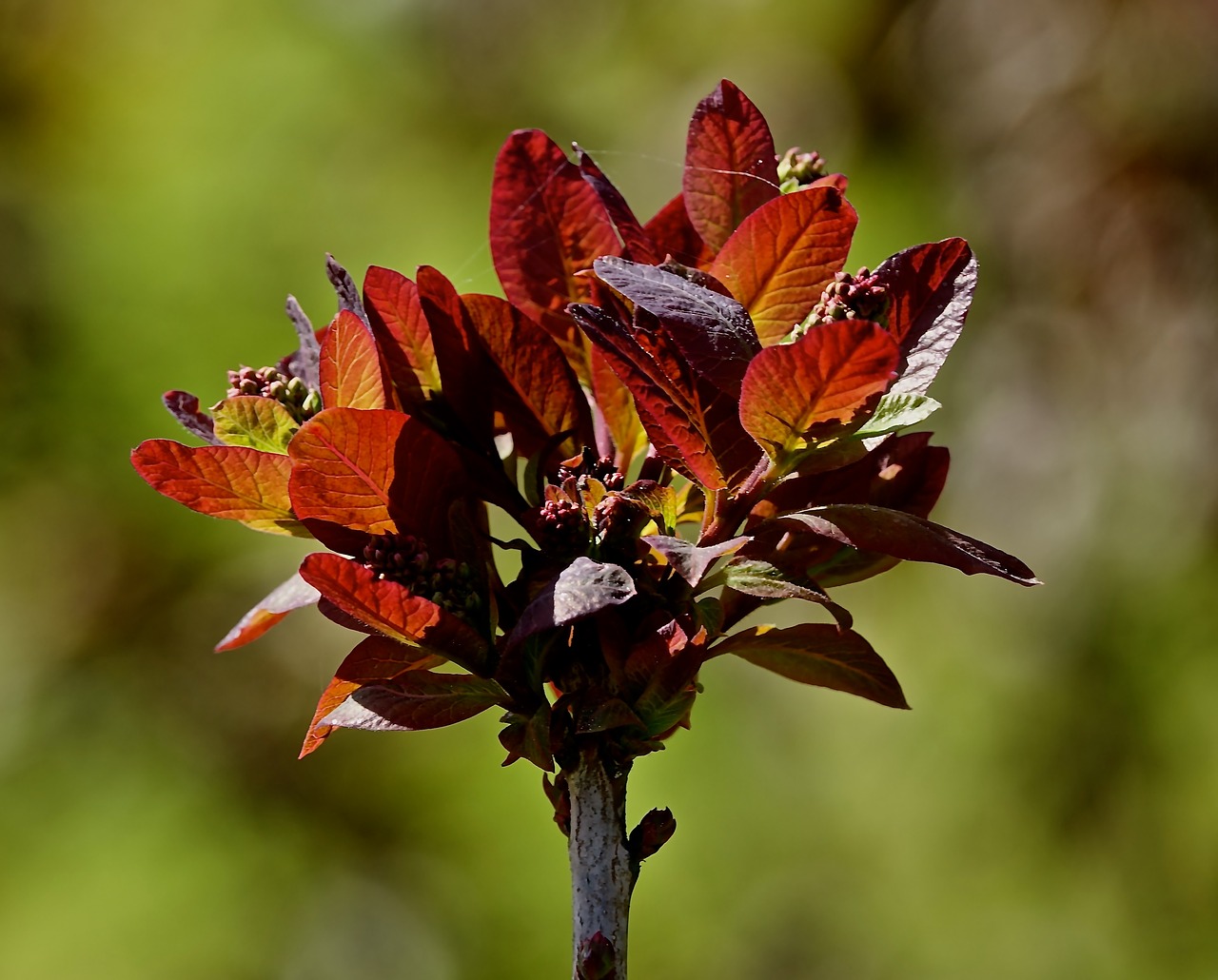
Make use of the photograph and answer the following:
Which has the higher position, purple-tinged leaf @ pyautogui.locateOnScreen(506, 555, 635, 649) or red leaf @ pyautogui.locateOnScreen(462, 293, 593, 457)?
red leaf @ pyautogui.locateOnScreen(462, 293, 593, 457)

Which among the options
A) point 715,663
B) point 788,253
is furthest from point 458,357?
point 715,663

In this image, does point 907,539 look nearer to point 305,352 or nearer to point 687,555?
point 687,555

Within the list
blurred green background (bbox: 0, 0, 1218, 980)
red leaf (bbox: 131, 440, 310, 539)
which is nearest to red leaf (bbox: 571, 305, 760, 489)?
red leaf (bbox: 131, 440, 310, 539)

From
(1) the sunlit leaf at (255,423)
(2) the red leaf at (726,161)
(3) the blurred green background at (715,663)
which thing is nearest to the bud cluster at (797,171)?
(2) the red leaf at (726,161)

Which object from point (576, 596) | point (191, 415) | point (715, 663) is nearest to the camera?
point (576, 596)

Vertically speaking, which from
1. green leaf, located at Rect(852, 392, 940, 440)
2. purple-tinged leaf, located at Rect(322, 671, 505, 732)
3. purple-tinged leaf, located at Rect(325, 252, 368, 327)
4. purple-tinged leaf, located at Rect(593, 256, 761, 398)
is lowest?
purple-tinged leaf, located at Rect(322, 671, 505, 732)

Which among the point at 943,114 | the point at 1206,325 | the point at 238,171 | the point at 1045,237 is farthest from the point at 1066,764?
the point at 238,171

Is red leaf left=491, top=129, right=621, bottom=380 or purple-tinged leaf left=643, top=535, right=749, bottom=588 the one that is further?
red leaf left=491, top=129, right=621, bottom=380

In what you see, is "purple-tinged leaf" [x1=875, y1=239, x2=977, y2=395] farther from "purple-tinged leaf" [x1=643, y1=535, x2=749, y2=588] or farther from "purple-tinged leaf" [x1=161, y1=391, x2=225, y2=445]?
"purple-tinged leaf" [x1=161, y1=391, x2=225, y2=445]

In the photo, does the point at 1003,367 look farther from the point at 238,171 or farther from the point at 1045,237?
the point at 238,171
